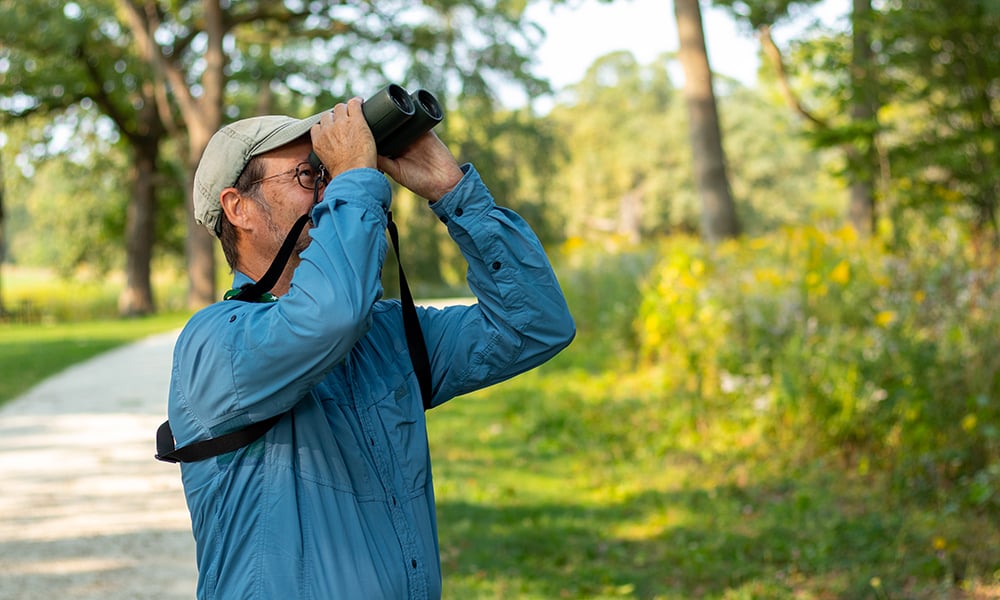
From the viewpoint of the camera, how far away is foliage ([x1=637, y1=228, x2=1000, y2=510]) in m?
5.27

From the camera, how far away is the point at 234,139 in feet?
6.75

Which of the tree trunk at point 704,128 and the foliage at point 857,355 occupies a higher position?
the tree trunk at point 704,128

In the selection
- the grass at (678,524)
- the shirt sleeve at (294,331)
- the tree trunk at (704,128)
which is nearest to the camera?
the shirt sleeve at (294,331)

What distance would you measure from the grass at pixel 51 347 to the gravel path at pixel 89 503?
158 cm

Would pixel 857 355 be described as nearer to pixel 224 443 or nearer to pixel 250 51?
pixel 224 443

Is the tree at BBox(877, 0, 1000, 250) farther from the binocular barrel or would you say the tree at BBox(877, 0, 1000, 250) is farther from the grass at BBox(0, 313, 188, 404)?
the grass at BBox(0, 313, 188, 404)

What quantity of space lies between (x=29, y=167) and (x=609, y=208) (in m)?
30.4

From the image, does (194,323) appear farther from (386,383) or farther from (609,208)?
(609,208)

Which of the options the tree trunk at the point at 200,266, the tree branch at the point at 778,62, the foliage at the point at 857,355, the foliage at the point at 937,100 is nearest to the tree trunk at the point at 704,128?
the foliage at the point at 937,100

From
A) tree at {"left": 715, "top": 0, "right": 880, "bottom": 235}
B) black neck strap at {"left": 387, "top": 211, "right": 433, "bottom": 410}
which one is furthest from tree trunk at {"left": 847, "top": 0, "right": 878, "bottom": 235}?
black neck strap at {"left": 387, "top": 211, "right": 433, "bottom": 410}

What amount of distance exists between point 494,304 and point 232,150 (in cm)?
60

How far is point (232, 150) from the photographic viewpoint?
2.05m

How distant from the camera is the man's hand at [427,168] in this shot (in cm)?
220

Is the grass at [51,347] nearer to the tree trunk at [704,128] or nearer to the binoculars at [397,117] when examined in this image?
the tree trunk at [704,128]
